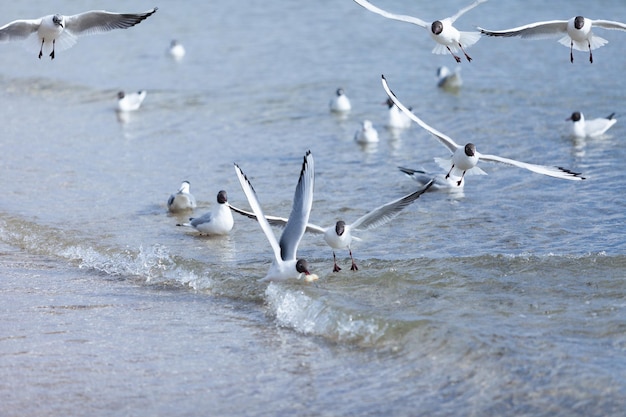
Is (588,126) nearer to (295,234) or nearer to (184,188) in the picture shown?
(184,188)

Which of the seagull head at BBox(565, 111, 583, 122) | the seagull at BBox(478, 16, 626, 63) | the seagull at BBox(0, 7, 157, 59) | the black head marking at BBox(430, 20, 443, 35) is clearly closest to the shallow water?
the seagull at BBox(0, 7, 157, 59)

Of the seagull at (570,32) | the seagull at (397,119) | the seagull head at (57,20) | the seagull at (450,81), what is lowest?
the seagull at (397,119)

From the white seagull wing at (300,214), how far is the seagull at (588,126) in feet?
23.0

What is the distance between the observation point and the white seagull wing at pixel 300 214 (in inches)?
332

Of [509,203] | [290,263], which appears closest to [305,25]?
[509,203]

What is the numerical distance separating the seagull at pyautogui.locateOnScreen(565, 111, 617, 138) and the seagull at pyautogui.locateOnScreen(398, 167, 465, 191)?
280cm

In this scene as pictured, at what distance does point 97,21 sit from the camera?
10.2 metres

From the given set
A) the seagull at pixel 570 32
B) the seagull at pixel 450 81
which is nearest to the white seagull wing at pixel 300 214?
the seagull at pixel 570 32

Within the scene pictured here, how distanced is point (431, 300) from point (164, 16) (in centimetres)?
2213

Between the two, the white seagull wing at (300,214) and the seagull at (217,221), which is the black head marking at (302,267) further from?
the seagull at (217,221)

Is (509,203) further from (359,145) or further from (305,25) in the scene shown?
(305,25)

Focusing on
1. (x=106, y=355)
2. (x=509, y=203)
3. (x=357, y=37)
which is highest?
(x=357, y=37)

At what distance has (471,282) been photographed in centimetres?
845

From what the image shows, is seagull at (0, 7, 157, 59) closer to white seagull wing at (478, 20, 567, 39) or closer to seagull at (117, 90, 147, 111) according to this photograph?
white seagull wing at (478, 20, 567, 39)
